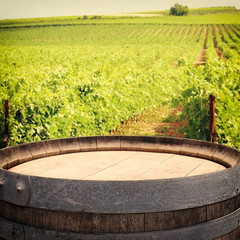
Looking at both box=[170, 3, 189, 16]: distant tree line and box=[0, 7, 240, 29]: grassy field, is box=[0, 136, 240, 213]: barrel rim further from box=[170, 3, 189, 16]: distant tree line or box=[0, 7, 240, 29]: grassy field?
box=[170, 3, 189, 16]: distant tree line

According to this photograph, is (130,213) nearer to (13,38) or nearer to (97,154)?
(97,154)

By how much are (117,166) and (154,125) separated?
9016 mm

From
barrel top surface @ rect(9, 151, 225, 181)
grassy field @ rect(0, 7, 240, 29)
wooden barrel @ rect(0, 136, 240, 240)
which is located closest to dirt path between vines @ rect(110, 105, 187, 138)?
barrel top surface @ rect(9, 151, 225, 181)

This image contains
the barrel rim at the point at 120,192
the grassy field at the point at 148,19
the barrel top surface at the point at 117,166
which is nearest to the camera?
the barrel rim at the point at 120,192

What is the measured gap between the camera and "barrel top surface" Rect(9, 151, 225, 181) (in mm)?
2166

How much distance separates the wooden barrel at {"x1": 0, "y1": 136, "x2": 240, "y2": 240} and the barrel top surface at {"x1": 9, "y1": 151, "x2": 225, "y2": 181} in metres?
0.37

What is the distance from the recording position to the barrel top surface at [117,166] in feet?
7.11

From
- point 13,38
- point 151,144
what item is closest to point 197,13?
point 13,38

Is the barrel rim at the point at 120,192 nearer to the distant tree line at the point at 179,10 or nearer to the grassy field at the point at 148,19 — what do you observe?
the grassy field at the point at 148,19

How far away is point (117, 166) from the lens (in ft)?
7.75

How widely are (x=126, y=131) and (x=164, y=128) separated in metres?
1.31

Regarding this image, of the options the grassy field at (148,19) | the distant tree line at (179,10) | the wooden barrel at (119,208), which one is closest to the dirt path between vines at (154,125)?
the wooden barrel at (119,208)

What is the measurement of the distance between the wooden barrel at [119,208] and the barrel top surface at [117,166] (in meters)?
0.37

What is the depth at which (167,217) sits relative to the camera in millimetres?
1708
